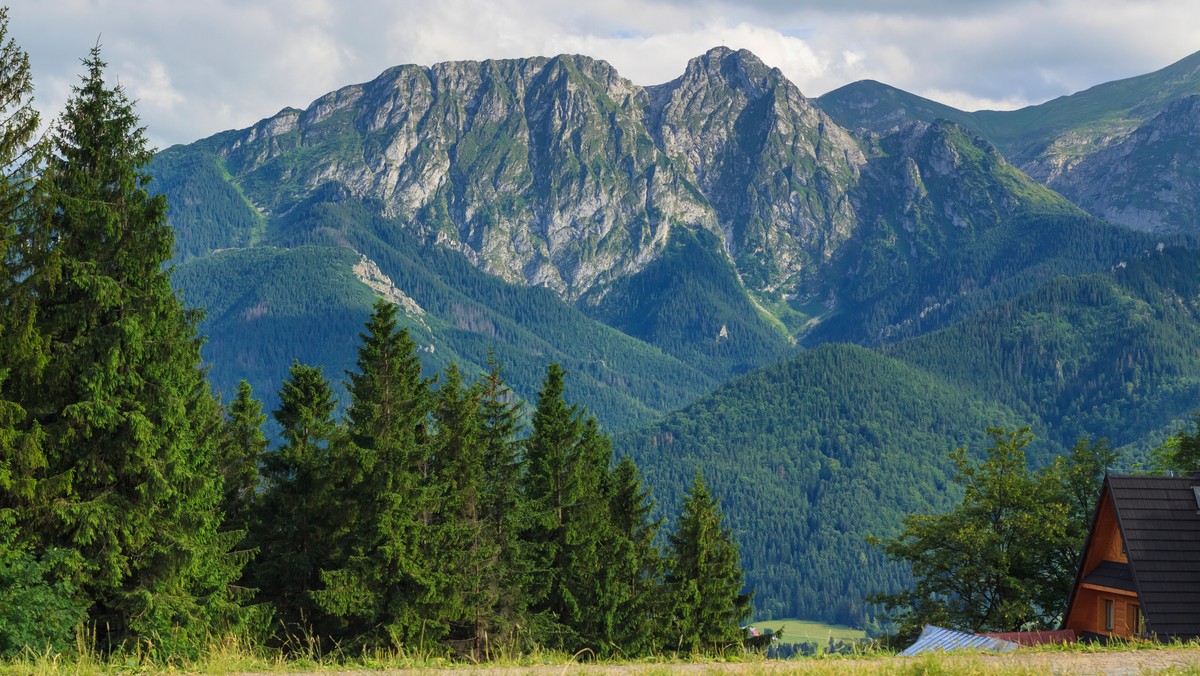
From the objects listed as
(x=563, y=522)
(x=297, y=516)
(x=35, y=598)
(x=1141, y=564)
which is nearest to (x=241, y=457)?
(x=297, y=516)

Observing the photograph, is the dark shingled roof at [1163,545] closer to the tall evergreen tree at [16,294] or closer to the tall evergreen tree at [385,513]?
the tall evergreen tree at [385,513]

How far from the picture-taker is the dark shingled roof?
106 ft

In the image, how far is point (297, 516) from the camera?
131ft

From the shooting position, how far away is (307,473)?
1566 inches

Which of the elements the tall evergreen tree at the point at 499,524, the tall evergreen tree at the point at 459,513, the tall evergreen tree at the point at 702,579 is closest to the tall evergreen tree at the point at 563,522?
the tall evergreen tree at the point at 499,524

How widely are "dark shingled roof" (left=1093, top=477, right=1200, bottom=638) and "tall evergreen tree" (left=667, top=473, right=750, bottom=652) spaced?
21631 millimetres

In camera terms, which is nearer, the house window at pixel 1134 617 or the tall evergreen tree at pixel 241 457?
the house window at pixel 1134 617

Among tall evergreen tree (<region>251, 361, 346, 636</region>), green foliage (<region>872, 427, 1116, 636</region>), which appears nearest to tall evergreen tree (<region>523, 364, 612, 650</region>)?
tall evergreen tree (<region>251, 361, 346, 636</region>)

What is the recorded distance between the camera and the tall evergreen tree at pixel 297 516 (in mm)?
38500

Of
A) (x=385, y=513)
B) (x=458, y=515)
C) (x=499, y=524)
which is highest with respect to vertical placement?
(x=385, y=513)

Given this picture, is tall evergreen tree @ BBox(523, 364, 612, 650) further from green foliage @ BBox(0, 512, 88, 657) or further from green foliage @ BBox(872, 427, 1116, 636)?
→ green foliage @ BBox(0, 512, 88, 657)

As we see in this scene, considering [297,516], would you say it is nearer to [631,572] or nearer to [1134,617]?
[631,572]

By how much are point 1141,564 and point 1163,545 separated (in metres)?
1.10

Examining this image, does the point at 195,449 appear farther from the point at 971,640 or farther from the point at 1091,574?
the point at 1091,574
